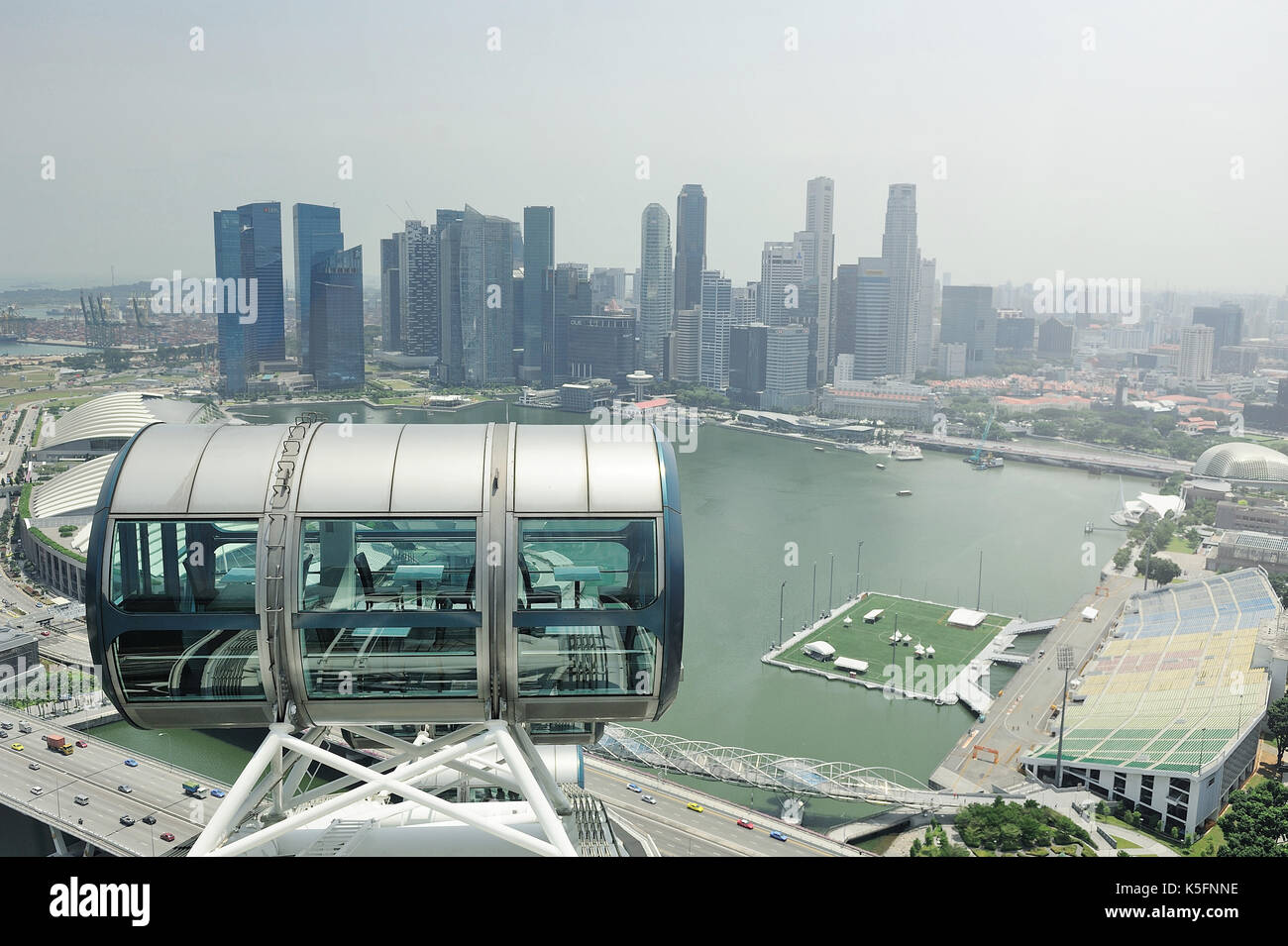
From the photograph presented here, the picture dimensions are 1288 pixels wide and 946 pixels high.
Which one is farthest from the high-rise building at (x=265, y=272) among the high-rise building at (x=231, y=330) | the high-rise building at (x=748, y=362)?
the high-rise building at (x=748, y=362)

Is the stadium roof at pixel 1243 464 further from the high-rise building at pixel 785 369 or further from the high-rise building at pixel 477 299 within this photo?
the high-rise building at pixel 477 299

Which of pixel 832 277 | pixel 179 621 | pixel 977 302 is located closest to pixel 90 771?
pixel 179 621

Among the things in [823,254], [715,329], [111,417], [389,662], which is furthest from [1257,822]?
[823,254]

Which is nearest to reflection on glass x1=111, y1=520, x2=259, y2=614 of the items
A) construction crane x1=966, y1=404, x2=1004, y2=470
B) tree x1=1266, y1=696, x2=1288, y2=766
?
tree x1=1266, y1=696, x2=1288, y2=766

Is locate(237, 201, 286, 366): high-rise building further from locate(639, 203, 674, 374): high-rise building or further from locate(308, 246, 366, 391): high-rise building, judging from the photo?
locate(639, 203, 674, 374): high-rise building
